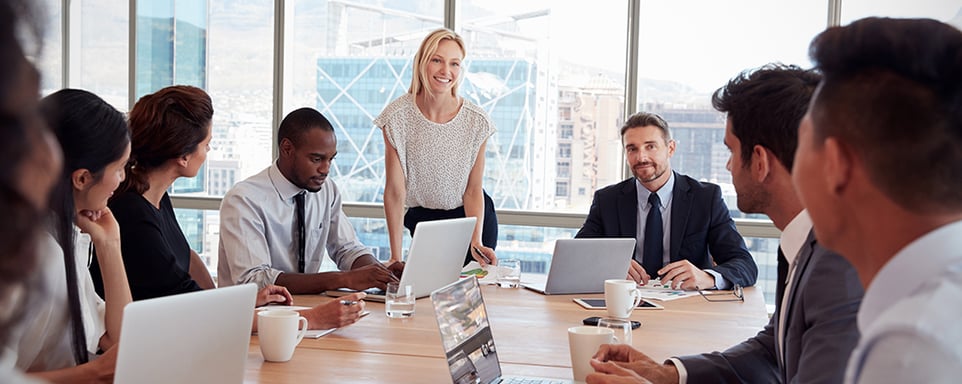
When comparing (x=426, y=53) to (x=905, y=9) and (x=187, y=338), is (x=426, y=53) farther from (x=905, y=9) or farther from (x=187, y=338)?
(x=905, y=9)

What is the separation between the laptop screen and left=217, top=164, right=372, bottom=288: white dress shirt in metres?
1.32

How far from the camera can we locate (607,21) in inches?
225

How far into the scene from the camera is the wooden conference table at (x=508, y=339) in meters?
2.11

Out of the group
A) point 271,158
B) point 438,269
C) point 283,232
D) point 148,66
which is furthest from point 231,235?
point 148,66

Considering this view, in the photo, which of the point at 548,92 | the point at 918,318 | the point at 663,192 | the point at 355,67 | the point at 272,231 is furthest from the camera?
the point at 355,67

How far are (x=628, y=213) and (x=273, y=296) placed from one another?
5.64 ft

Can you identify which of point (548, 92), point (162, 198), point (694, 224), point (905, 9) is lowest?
point (694, 224)

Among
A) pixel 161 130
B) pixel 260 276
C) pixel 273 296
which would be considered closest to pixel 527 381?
pixel 273 296

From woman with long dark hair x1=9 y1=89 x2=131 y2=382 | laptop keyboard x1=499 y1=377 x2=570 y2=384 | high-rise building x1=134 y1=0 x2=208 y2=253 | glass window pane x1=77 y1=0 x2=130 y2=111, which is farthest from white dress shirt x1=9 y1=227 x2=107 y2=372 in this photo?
glass window pane x1=77 y1=0 x2=130 y2=111

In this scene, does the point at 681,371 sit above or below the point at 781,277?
below

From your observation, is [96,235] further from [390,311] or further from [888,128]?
[888,128]

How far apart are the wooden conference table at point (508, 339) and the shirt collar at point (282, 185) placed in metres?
0.49

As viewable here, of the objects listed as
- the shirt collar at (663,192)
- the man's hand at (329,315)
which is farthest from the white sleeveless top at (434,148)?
the man's hand at (329,315)

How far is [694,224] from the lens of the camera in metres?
3.78
